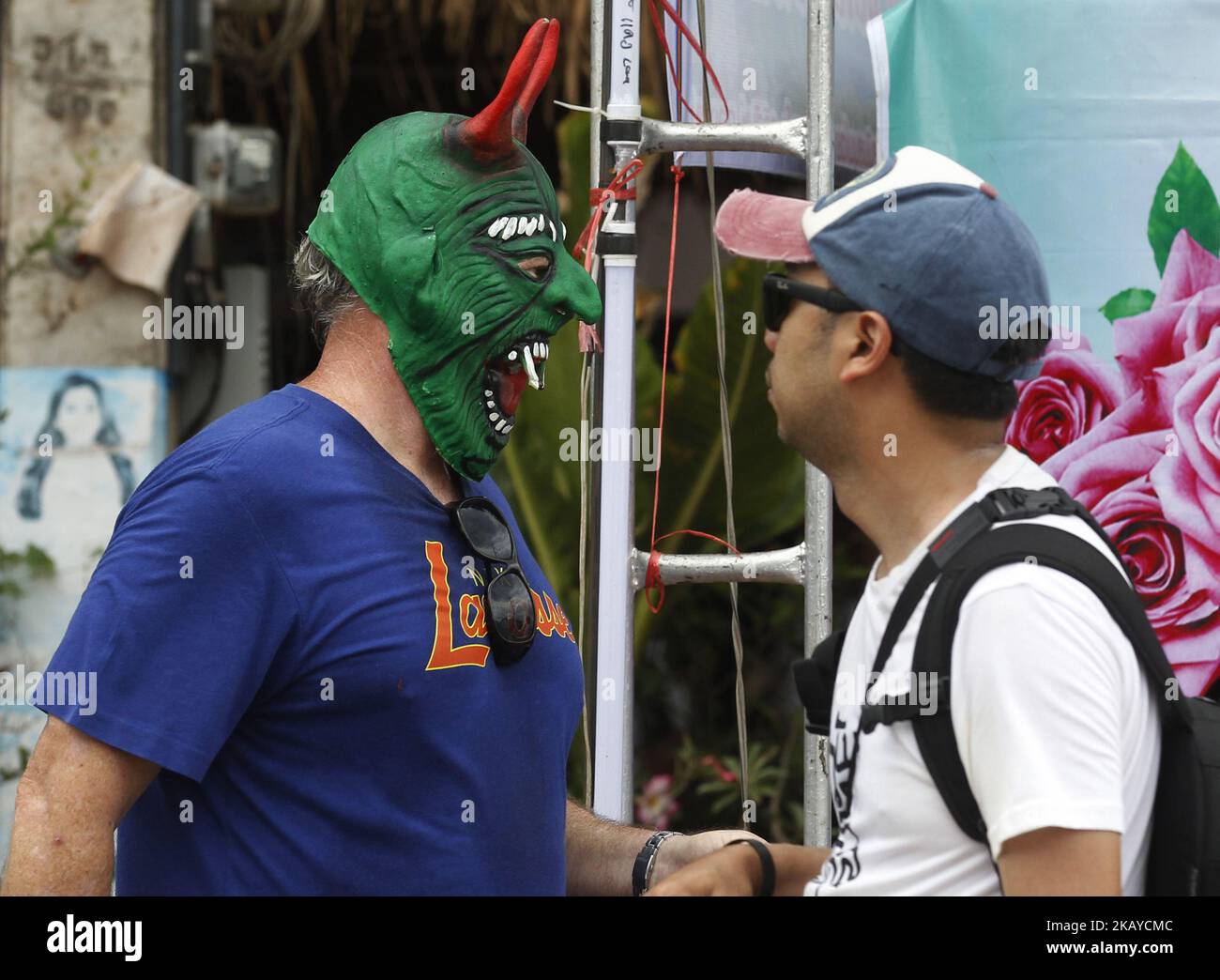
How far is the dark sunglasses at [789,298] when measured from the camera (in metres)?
1.63

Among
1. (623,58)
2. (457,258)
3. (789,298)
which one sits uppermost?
(623,58)

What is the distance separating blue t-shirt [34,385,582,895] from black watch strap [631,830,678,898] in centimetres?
32

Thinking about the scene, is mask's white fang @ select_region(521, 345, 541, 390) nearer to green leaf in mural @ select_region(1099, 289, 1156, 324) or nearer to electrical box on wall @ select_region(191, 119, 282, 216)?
green leaf in mural @ select_region(1099, 289, 1156, 324)

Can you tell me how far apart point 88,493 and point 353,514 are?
3076mm

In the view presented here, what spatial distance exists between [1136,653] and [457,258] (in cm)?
119

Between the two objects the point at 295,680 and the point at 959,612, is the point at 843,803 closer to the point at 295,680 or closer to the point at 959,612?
the point at 959,612

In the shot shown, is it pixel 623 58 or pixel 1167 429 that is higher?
pixel 623 58

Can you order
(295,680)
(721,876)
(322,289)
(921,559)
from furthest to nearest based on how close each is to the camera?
1. (322,289)
2. (295,680)
3. (721,876)
4. (921,559)

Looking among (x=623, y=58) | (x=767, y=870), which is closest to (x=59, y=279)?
(x=623, y=58)

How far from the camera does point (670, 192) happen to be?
18.3 ft

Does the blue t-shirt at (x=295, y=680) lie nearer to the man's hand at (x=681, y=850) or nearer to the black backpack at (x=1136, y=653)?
the man's hand at (x=681, y=850)

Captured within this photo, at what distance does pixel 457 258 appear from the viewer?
2.24m

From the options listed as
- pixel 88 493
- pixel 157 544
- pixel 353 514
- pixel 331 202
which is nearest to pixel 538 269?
pixel 331 202

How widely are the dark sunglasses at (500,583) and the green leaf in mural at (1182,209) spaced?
1.33 metres
